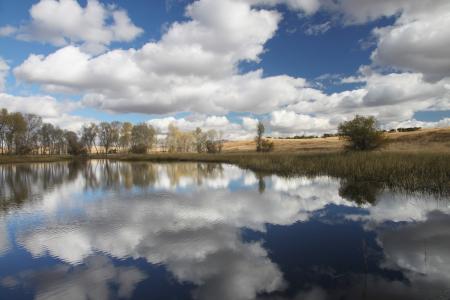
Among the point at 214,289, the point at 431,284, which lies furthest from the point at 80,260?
the point at 431,284

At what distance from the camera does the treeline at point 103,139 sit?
91125 millimetres

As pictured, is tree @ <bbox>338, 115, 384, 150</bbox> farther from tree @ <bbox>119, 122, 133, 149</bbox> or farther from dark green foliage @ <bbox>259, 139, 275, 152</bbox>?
tree @ <bbox>119, 122, 133, 149</bbox>

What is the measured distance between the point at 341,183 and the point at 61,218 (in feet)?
61.8

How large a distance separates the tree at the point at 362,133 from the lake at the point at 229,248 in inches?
947

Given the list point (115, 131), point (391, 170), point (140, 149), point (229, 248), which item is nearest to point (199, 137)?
point (140, 149)

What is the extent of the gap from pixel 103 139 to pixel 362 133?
95.7 metres

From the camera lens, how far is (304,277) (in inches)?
302

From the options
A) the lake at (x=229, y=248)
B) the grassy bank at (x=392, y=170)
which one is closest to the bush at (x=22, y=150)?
the grassy bank at (x=392, y=170)

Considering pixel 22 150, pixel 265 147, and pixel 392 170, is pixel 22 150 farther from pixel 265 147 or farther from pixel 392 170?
pixel 392 170

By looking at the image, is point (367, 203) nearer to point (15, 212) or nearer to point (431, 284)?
point (431, 284)

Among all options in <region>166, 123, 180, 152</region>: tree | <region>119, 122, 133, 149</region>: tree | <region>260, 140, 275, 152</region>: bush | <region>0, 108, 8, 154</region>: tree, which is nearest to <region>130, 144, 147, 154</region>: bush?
<region>119, 122, 133, 149</region>: tree

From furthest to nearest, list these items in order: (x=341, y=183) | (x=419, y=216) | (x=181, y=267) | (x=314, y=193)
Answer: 1. (x=341, y=183)
2. (x=314, y=193)
3. (x=419, y=216)
4. (x=181, y=267)

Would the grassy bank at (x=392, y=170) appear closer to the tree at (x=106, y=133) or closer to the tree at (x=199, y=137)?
the tree at (x=199, y=137)

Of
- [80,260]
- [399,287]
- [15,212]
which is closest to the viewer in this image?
[399,287]
